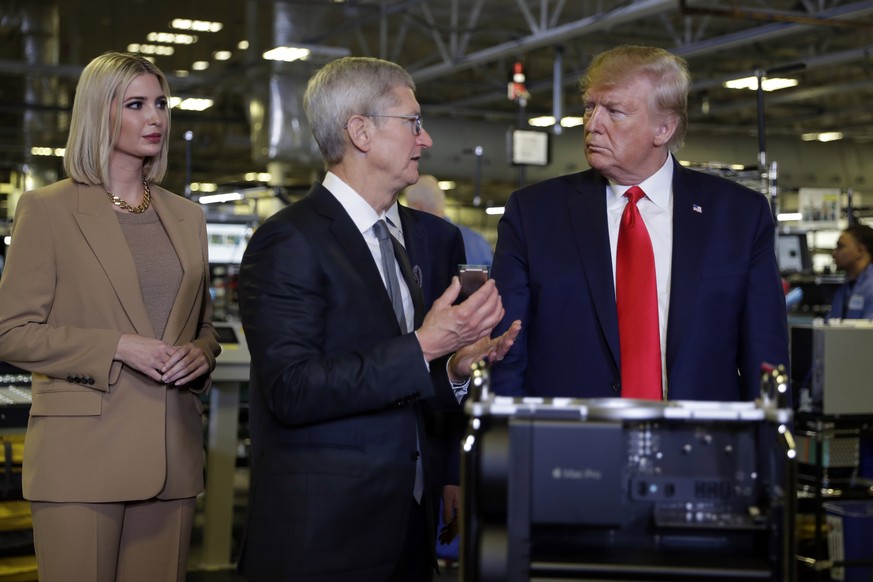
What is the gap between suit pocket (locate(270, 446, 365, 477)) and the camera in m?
1.93

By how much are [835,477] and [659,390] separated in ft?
10.3

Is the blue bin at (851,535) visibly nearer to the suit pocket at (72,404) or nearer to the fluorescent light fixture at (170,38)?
the suit pocket at (72,404)

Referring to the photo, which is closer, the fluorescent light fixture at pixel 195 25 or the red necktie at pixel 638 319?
the red necktie at pixel 638 319

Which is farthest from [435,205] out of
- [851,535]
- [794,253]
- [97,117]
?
[97,117]

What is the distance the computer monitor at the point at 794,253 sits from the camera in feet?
29.1

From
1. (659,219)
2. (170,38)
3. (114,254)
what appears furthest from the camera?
(170,38)

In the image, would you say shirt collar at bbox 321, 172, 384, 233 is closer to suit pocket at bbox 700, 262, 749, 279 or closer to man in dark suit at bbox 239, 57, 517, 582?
man in dark suit at bbox 239, 57, 517, 582

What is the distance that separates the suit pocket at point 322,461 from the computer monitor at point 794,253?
24.5 ft

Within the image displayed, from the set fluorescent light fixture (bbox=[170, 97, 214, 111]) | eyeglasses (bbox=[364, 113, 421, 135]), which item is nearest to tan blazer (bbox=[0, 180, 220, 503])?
eyeglasses (bbox=[364, 113, 421, 135])

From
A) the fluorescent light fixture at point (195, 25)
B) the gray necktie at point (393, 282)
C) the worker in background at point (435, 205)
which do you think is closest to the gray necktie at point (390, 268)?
the gray necktie at point (393, 282)

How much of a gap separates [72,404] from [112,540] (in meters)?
0.29

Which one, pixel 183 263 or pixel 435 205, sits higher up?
pixel 435 205

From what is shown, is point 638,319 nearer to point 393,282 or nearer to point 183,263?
point 393,282

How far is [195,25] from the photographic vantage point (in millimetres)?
12594
